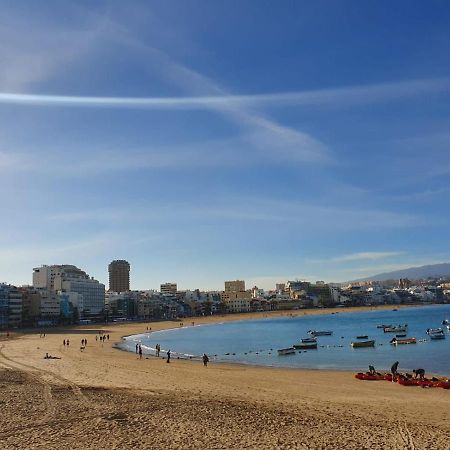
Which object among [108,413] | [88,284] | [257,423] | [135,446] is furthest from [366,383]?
[88,284]

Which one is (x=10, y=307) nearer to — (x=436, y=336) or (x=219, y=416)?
(x=436, y=336)

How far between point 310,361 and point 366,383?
1736 centimetres

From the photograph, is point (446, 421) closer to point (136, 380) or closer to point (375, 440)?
point (375, 440)

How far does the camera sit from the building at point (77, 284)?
171750 millimetres

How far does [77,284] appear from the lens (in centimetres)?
17588

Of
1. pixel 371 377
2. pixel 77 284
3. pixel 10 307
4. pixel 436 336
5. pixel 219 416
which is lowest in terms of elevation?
pixel 436 336

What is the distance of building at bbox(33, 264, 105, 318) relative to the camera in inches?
6762

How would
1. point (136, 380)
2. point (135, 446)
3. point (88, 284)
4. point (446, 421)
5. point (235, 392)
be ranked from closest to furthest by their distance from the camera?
point (135, 446), point (446, 421), point (235, 392), point (136, 380), point (88, 284)

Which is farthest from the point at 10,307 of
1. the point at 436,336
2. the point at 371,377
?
the point at 371,377

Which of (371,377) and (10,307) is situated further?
(10,307)

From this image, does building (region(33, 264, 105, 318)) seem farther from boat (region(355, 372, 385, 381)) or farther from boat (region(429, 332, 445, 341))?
boat (region(355, 372, 385, 381))

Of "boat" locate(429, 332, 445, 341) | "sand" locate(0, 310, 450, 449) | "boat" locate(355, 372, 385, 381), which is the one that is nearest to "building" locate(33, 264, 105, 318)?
"boat" locate(429, 332, 445, 341)

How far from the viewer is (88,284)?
182m

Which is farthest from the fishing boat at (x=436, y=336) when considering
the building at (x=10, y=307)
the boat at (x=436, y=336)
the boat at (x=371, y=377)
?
the building at (x=10, y=307)
